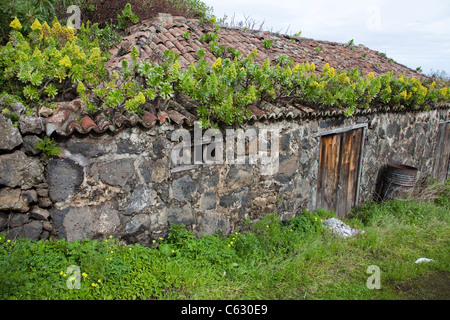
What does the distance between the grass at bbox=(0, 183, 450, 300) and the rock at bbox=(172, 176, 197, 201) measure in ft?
1.27

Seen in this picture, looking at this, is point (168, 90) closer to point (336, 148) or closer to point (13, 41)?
point (13, 41)

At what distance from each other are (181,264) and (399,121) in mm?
6281

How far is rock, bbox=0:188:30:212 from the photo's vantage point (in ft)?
9.90

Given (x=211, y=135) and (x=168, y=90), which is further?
(x=211, y=135)

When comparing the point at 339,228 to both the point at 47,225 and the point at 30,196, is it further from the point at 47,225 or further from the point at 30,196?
the point at 30,196

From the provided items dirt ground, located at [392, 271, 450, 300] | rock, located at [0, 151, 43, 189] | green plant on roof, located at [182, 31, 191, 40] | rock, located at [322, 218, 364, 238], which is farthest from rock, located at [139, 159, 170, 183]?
dirt ground, located at [392, 271, 450, 300]

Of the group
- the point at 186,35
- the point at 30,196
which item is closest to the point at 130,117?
the point at 30,196

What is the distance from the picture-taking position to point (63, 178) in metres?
3.26

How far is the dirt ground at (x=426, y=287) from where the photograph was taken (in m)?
3.82

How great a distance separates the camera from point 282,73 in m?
4.67

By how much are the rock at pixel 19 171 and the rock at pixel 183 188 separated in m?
1.47

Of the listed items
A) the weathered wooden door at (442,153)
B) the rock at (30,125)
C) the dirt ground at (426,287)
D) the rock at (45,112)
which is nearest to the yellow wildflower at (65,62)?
the rock at (45,112)
